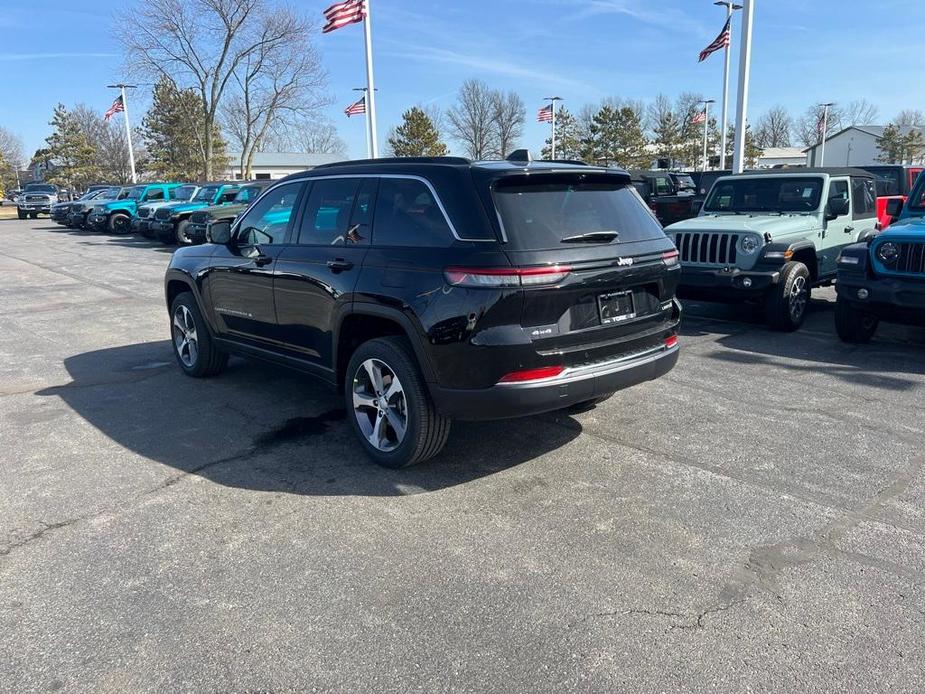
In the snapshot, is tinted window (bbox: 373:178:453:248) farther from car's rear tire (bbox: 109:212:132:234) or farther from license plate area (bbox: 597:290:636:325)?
car's rear tire (bbox: 109:212:132:234)

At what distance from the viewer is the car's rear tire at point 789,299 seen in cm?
794

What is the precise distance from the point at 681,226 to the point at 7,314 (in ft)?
31.8

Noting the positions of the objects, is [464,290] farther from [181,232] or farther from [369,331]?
[181,232]

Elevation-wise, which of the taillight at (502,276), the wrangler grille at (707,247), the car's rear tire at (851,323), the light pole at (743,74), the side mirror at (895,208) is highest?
the light pole at (743,74)

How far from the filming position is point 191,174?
6056 cm

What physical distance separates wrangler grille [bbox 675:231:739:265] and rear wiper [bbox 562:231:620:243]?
441cm

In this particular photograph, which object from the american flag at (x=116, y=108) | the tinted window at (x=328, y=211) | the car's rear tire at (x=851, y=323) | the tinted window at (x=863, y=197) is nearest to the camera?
the tinted window at (x=328, y=211)

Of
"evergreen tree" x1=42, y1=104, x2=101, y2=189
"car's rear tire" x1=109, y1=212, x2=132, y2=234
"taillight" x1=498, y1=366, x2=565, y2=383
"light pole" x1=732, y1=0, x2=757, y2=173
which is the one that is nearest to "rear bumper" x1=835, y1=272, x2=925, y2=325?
"taillight" x1=498, y1=366, x2=565, y2=383

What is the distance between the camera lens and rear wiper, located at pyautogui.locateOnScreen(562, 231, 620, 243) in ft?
13.1

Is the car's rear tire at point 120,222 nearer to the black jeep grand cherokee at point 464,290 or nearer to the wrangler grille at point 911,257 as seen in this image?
the black jeep grand cherokee at point 464,290

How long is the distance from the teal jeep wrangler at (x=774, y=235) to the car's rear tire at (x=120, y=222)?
77.4 ft

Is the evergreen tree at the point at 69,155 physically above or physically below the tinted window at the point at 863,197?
above

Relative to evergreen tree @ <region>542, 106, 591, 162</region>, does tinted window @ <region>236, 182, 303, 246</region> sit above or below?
below

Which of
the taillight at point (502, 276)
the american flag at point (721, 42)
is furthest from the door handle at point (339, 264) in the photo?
the american flag at point (721, 42)
